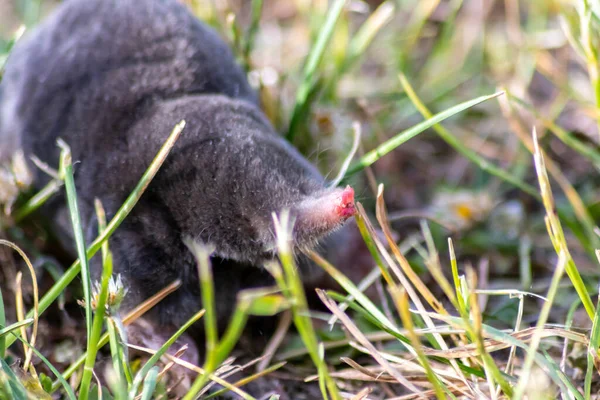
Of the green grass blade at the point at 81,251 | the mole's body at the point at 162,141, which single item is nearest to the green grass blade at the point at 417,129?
the mole's body at the point at 162,141

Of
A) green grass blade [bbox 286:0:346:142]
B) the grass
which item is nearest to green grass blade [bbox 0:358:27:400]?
the grass

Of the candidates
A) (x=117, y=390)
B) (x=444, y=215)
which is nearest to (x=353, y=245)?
(x=444, y=215)

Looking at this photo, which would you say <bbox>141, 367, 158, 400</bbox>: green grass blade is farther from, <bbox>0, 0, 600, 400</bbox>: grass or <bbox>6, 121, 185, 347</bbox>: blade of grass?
<bbox>6, 121, 185, 347</bbox>: blade of grass

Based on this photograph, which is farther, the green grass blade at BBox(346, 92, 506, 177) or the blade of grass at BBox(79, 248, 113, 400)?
the green grass blade at BBox(346, 92, 506, 177)

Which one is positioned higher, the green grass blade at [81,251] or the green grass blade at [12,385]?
the green grass blade at [81,251]

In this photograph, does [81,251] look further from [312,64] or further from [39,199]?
[312,64]

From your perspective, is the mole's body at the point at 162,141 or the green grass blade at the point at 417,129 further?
the green grass blade at the point at 417,129

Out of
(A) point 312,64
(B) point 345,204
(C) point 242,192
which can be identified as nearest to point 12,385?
(C) point 242,192

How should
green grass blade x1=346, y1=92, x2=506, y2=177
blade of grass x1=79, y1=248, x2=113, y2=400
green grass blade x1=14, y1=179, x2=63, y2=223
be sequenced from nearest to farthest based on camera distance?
1. blade of grass x1=79, y1=248, x2=113, y2=400
2. green grass blade x1=346, y1=92, x2=506, y2=177
3. green grass blade x1=14, y1=179, x2=63, y2=223

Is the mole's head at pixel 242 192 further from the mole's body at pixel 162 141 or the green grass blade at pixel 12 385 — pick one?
the green grass blade at pixel 12 385
